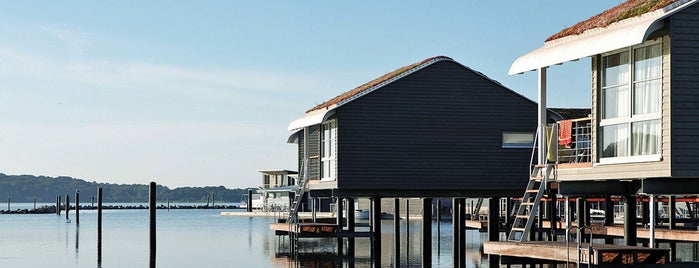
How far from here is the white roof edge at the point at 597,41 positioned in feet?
74.6

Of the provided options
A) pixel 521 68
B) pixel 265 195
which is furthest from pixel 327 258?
pixel 265 195

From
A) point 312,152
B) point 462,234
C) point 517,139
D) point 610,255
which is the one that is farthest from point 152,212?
point 610,255

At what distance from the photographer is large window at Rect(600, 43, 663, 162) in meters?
23.2

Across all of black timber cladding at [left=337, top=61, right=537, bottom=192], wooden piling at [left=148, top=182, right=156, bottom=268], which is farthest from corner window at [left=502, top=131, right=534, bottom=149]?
wooden piling at [left=148, top=182, right=156, bottom=268]

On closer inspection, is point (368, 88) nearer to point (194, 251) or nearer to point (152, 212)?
point (152, 212)

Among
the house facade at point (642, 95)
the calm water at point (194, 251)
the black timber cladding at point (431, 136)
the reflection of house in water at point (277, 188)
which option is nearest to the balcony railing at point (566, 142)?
the house facade at point (642, 95)

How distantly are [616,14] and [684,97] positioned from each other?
323cm

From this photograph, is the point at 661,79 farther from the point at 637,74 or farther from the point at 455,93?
the point at 455,93

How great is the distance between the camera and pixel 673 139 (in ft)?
73.9

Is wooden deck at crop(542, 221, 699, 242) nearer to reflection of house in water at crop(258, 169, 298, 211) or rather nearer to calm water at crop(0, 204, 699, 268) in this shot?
calm water at crop(0, 204, 699, 268)

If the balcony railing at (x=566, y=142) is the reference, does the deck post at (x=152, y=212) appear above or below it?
below

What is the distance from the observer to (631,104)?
2375cm

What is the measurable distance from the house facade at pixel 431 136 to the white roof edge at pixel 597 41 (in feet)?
45.1

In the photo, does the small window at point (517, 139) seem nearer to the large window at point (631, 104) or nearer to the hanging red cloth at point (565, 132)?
the hanging red cloth at point (565, 132)
